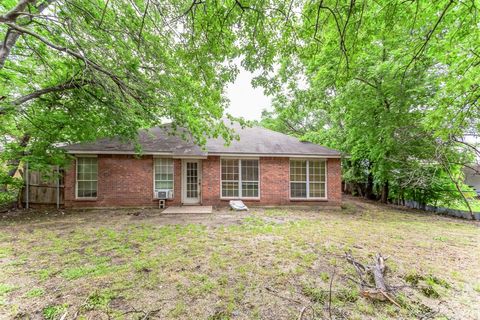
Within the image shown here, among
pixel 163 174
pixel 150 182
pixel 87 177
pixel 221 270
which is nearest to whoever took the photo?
pixel 221 270

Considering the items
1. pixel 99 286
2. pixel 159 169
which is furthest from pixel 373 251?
pixel 159 169

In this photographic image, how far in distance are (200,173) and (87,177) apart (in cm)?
529

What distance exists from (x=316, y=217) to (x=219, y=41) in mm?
7546

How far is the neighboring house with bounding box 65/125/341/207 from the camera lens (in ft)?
31.9

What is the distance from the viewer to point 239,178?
1072 centimetres

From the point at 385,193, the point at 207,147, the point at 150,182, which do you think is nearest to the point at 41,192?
the point at 150,182

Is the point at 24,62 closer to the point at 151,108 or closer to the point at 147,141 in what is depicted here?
the point at 147,141

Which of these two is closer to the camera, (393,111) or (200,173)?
(200,173)

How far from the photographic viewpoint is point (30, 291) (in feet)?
10.1

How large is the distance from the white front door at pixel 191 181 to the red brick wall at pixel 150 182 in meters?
0.26

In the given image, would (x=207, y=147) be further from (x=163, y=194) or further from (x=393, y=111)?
(x=393, y=111)

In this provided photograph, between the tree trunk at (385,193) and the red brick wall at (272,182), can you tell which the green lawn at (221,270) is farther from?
the tree trunk at (385,193)

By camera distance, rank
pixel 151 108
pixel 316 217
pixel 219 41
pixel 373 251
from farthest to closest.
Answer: pixel 316 217 < pixel 151 108 < pixel 373 251 < pixel 219 41

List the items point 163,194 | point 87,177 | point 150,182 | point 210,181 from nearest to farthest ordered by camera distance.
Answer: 1. point 87,177
2. point 163,194
3. point 150,182
4. point 210,181
